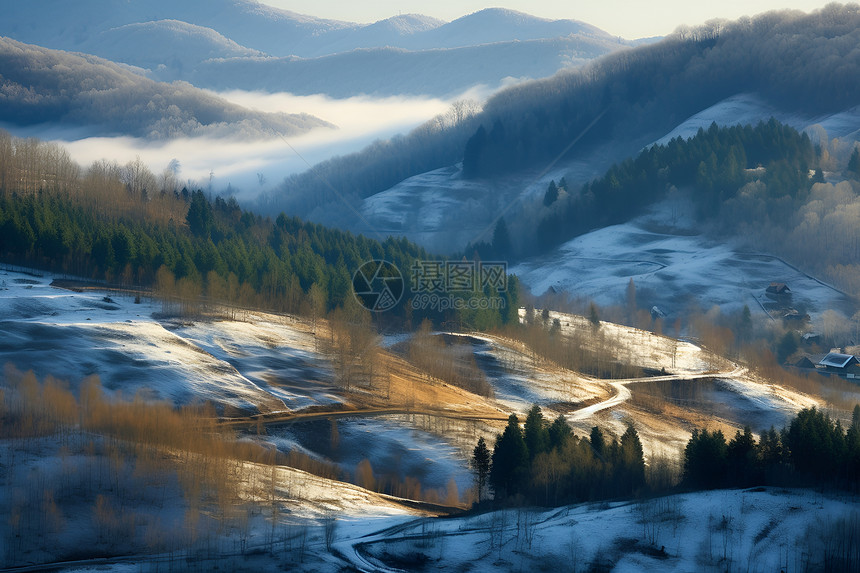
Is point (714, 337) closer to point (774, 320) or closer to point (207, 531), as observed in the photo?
point (774, 320)

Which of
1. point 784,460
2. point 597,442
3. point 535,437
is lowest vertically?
point 597,442

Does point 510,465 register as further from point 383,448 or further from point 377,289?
point 377,289

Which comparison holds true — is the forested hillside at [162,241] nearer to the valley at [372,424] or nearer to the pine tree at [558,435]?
the valley at [372,424]

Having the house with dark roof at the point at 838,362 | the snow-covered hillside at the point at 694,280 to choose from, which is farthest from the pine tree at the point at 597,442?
the snow-covered hillside at the point at 694,280

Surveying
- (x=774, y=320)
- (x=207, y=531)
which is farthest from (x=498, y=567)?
(x=774, y=320)

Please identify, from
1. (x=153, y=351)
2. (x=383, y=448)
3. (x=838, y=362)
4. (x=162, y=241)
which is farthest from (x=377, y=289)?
(x=838, y=362)

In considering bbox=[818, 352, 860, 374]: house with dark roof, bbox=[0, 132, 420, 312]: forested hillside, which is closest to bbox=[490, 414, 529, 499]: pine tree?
bbox=[0, 132, 420, 312]: forested hillside
